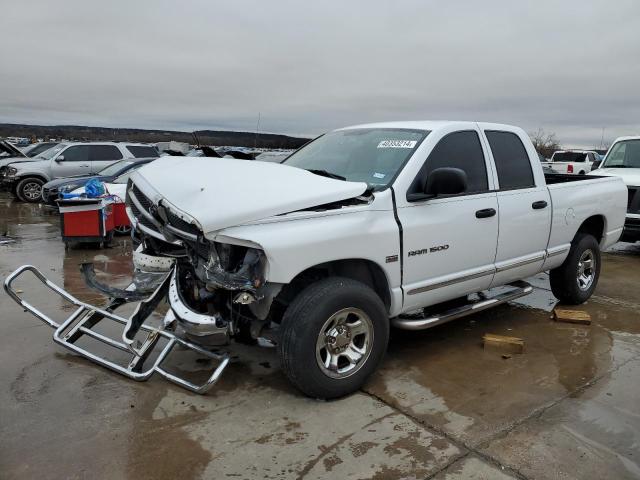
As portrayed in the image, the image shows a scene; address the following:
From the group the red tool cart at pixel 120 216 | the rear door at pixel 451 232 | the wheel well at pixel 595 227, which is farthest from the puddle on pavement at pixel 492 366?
the red tool cart at pixel 120 216

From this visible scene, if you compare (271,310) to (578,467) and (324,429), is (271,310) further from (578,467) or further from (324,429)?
(578,467)

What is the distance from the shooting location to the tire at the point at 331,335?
11.3 ft

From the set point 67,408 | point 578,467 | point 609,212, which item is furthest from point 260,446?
point 609,212

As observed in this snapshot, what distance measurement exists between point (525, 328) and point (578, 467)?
248 cm

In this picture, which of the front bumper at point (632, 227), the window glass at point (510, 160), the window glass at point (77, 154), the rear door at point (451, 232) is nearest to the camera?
the rear door at point (451, 232)

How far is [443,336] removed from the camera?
5.09 meters

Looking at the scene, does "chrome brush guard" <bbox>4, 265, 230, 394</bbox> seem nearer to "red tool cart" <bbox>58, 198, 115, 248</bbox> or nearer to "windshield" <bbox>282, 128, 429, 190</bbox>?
"windshield" <bbox>282, 128, 429, 190</bbox>

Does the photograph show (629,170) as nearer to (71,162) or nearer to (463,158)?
(463,158)

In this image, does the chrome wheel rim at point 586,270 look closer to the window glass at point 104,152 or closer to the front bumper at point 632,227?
the front bumper at point 632,227

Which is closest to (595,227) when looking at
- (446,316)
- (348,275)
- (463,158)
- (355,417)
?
(463,158)

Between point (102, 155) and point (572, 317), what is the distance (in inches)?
607

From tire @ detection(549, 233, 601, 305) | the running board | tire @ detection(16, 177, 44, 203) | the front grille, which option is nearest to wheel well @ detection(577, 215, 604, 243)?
tire @ detection(549, 233, 601, 305)

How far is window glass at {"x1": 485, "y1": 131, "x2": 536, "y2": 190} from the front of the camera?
16.3 ft

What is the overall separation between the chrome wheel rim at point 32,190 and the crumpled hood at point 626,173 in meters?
15.7
